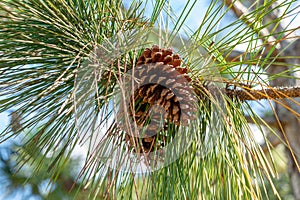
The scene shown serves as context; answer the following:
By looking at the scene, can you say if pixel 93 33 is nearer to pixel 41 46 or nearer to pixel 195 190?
pixel 41 46

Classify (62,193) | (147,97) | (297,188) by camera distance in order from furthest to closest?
(62,193) < (297,188) < (147,97)

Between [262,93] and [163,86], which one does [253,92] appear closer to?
[262,93]

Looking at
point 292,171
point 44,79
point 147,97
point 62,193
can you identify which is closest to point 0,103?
point 44,79

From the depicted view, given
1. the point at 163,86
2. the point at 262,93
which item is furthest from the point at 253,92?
the point at 163,86

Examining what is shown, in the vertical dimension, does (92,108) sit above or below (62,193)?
above

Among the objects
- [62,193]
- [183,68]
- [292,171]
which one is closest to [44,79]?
[183,68]

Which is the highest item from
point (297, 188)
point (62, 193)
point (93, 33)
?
point (93, 33)

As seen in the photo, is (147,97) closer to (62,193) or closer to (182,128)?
(182,128)

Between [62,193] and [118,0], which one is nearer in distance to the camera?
[118,0]

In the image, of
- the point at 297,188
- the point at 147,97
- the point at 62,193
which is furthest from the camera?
the point at 62,193
